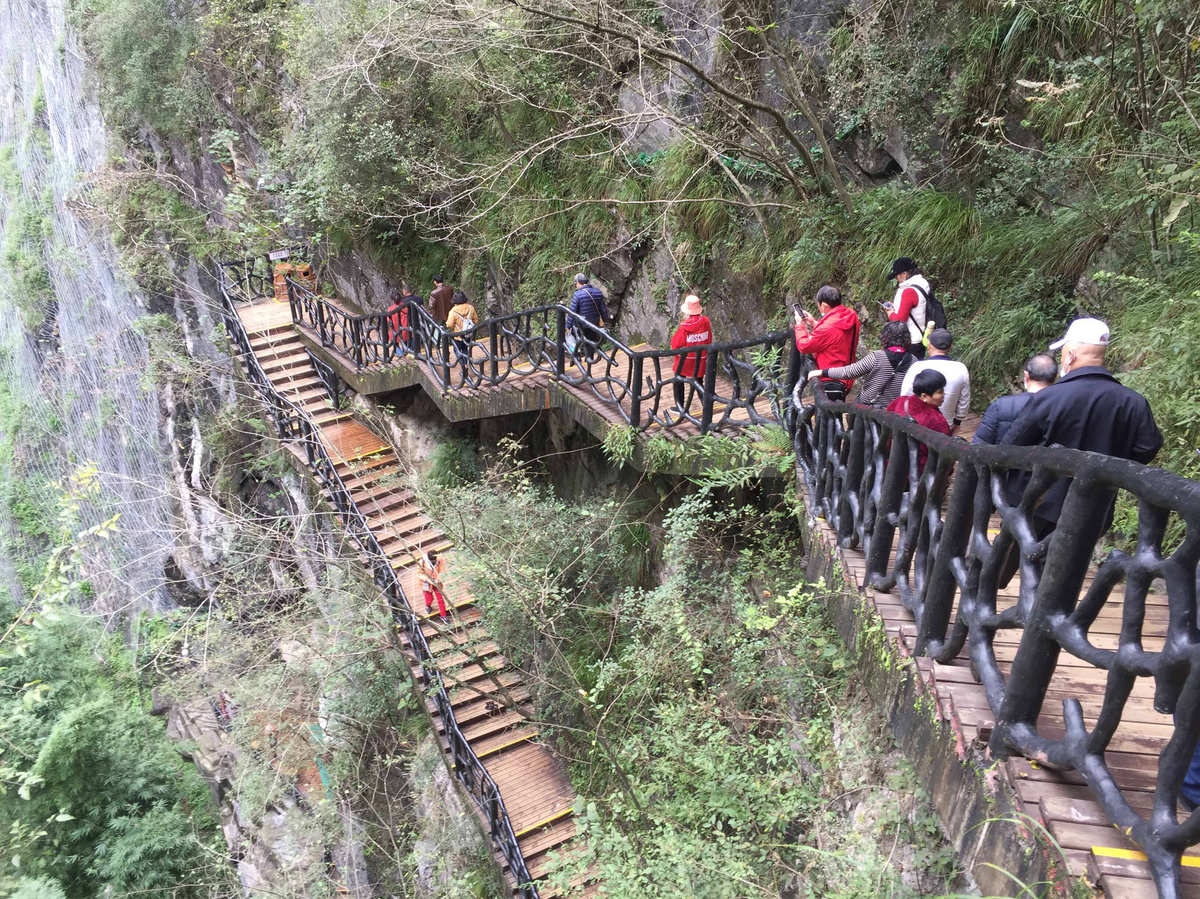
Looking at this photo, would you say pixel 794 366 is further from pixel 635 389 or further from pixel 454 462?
pixel 454 462

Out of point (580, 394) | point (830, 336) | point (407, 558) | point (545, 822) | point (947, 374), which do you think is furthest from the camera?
point (407, 558)

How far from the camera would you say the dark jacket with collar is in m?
2.92

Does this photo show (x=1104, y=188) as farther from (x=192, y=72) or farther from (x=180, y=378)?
(x=192, y=72)

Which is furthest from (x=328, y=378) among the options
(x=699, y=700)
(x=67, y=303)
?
(x=67, y=303)

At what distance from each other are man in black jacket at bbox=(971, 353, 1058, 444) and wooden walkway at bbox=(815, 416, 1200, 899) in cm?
83

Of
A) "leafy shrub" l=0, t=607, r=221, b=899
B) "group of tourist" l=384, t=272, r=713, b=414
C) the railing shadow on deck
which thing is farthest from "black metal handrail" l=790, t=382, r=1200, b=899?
"leafy shrub" l=0, t=607, r=221, b=899

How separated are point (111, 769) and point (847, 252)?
47.5 ft

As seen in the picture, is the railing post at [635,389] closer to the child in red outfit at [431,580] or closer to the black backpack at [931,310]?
the black backpack at [931,310]

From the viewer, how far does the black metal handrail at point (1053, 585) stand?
5.48 feet

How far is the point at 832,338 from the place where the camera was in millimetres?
5543

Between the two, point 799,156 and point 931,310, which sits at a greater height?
point 799,156

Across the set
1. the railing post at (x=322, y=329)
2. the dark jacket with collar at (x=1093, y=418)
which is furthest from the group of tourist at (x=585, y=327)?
the dark jacket with collar at (x=1093, y=418)

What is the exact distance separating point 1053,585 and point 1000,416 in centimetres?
158

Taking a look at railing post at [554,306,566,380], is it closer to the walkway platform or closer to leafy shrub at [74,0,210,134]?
the walkway platform
